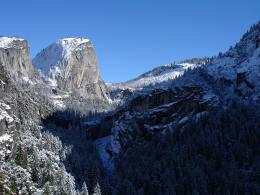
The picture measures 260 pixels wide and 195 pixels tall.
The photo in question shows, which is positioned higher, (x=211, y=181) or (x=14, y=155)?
(x=14, y=155)

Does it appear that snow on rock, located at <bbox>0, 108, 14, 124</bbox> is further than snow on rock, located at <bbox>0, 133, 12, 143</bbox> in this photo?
Yes

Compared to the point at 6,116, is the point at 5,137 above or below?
below

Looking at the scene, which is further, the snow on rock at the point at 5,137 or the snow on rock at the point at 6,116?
the snow on rock at the point at 6,116

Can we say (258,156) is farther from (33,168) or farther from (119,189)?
(33,168)

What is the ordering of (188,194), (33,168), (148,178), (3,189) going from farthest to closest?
(148,178) < (188,194) < (33,168) < (3,189)

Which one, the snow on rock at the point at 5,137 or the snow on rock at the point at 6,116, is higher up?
the snow on rock at the point at 6,116

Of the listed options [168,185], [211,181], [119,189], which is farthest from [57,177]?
[211,181]

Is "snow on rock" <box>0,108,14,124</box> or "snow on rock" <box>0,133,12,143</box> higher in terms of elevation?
"snow on rock" <box>0,108,14,124</box>

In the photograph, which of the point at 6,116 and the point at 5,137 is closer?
the point at 5,137

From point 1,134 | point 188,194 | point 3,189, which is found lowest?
point 188,194

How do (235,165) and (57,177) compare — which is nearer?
(57,177)

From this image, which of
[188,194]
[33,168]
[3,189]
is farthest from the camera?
[188,194]

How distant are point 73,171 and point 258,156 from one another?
68439 millimetres

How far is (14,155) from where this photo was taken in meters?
164
